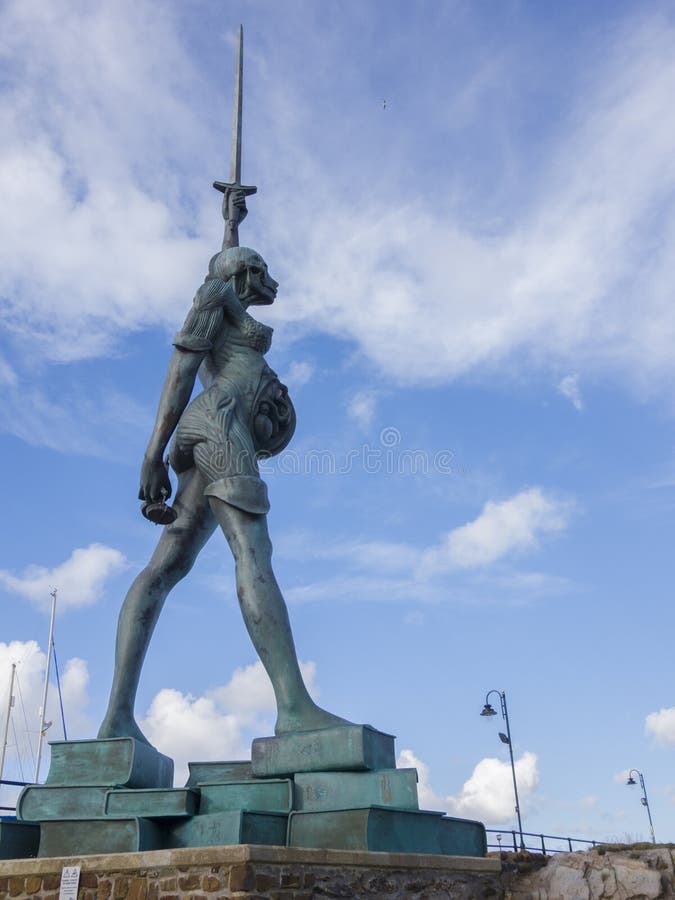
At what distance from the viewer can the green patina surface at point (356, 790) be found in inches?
226

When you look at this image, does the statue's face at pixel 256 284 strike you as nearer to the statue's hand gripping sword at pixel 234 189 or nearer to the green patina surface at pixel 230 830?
the statue's hand gripping sword at pixel 234 189

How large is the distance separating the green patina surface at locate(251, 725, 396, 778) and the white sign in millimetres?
1298

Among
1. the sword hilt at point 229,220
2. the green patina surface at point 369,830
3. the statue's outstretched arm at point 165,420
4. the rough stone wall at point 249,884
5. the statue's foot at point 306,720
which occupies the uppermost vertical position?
the sword hilt at point 229,220

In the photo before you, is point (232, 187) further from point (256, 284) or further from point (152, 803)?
point (152, 803)

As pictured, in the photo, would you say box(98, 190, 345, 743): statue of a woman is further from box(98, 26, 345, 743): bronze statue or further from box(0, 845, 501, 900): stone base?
box(0, 845, 501, 900): stone base

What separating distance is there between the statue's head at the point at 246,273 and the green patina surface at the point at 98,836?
14.0ft

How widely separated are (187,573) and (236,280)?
2550 mm

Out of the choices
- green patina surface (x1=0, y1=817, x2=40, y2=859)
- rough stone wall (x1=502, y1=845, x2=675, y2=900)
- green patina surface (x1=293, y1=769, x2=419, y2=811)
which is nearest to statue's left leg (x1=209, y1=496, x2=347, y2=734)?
green patina surface (x1=293, y1=769, x2=419, y2=811)

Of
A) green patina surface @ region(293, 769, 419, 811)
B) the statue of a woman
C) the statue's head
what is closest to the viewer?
green patina surface @ region(293, 769, 419, 811)

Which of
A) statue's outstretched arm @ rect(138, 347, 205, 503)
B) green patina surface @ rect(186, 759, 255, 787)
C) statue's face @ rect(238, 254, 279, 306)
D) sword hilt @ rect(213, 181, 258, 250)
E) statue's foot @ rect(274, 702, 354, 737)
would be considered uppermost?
sword hilt @ rect(213, 181, 258, 250)

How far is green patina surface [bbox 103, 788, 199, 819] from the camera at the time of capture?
577cm

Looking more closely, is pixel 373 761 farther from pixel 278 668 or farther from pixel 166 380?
pixel 166 380

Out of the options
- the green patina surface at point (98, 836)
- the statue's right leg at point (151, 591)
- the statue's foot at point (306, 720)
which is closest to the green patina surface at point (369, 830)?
the statue's foot at point (306, 720)

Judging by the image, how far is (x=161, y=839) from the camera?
5746 millimetres
